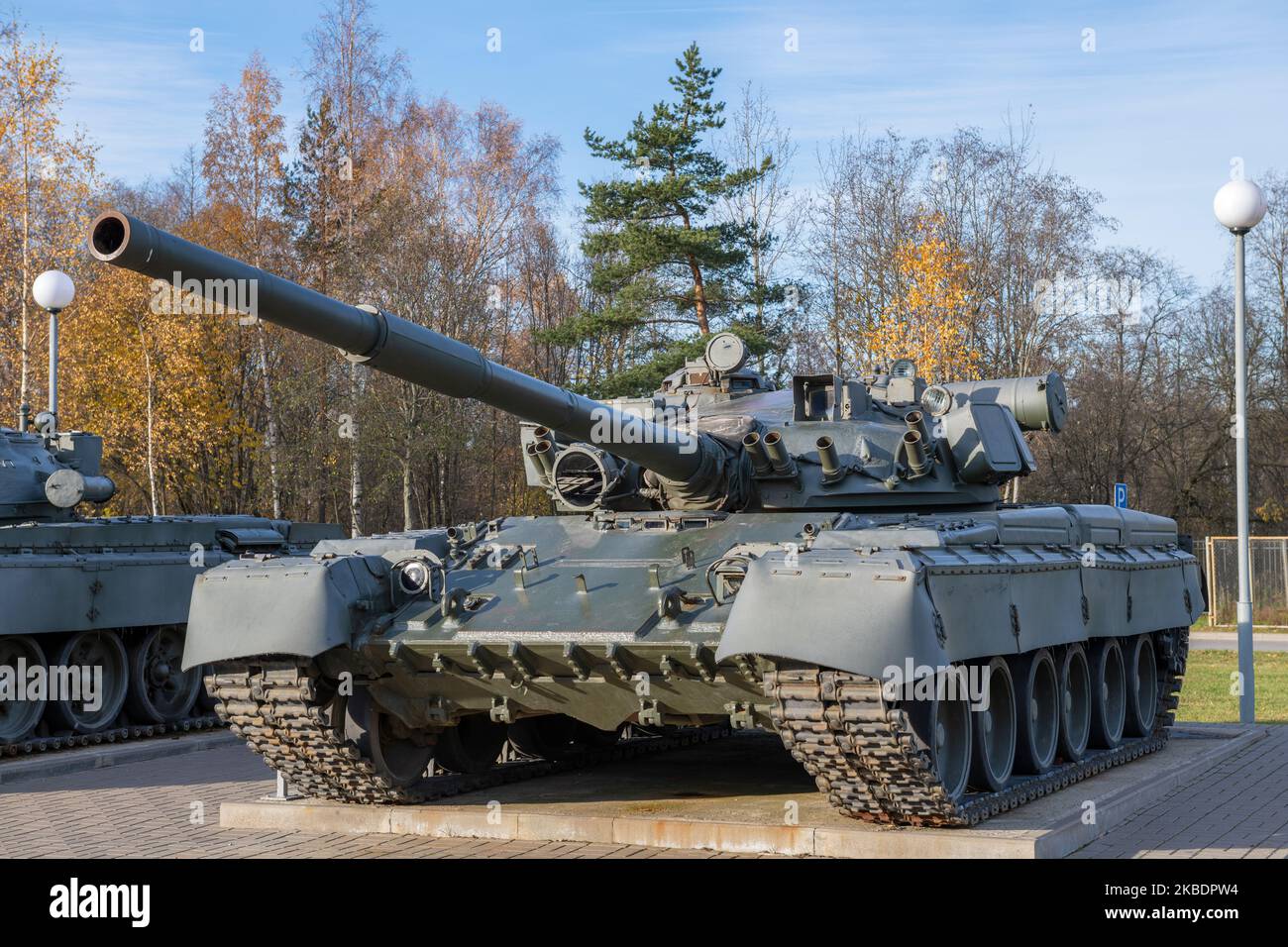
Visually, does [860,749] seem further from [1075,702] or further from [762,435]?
[1075,702]

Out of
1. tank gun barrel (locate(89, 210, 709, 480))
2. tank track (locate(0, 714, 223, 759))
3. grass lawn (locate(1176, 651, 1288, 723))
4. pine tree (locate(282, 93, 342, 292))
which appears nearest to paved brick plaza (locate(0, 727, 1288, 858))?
tank track (locate(0, 714, 223, 759))

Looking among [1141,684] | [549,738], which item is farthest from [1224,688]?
[549,738]

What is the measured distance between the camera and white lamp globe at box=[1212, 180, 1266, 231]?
14.7 m

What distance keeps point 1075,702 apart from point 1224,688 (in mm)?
9383

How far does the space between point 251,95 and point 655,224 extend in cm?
1468

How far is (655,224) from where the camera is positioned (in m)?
32.2

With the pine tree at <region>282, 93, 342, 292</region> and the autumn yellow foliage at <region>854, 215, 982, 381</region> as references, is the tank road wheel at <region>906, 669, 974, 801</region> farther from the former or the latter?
the pine tree at <region>282, 93, 342, 292</region>

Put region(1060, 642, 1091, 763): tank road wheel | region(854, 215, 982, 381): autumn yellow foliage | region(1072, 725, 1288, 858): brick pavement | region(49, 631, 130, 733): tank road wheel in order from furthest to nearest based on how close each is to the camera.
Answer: region(854, 215, 982, 381): autumn yellow foliage, region(49, 631, 130, 733): tank road wheel, region(1060, 642, 1091, 763): tank road wheel, region(1072, 725, 1288, 858): brick pavement

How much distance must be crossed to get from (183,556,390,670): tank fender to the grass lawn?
11075mm

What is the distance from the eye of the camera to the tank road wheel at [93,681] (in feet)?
52.1

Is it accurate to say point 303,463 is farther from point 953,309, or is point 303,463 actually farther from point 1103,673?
point 1103,673

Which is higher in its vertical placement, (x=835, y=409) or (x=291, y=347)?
(x=291, y=347)

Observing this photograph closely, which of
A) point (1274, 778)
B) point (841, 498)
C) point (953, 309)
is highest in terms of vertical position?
point (953, 309)
